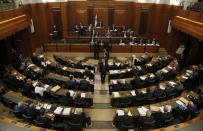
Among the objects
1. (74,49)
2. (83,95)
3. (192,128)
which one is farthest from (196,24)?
(74,49)

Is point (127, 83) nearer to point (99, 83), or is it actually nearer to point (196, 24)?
point (99, 83)

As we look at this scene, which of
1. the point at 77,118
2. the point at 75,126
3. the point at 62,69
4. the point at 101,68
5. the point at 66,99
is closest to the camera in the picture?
the point at 75,126

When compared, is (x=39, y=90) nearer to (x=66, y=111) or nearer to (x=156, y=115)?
(x=66, y=111)

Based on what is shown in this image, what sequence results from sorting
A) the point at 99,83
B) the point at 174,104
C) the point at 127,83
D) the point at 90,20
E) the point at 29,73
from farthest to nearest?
the point at 90,20
the point at 99,83
the point at 29,73
the point at 127,83
the point at 174,104

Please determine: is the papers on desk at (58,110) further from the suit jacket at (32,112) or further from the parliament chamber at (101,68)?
the suit jacket at (32,112)

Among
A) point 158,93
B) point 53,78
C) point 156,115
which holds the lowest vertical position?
point 156,115

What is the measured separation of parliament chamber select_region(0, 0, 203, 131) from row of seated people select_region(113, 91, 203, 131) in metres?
0.04

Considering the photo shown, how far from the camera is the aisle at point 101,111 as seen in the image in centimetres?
817

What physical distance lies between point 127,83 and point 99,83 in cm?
296

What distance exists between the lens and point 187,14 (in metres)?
12.8

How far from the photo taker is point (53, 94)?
8.84m

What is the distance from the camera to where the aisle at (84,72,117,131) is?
8.17 metres

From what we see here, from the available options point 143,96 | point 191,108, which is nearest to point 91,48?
point 143,96

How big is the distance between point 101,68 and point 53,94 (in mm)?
4272
